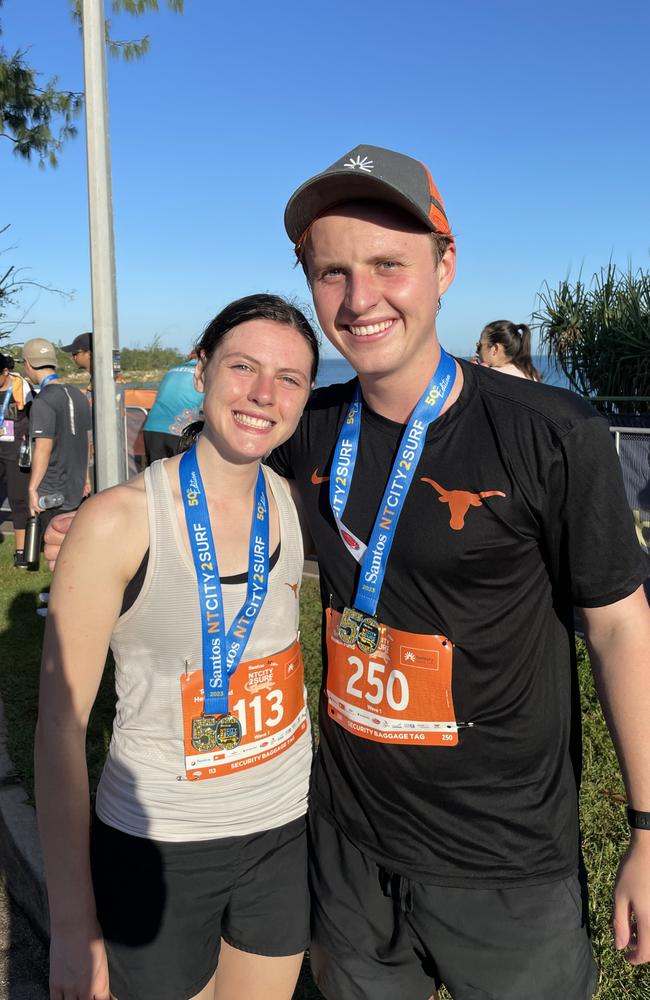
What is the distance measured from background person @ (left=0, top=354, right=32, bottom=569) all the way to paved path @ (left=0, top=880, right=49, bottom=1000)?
5.81 m

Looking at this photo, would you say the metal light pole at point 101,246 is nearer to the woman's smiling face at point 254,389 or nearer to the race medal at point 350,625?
the woman's smiling face at point 254,389

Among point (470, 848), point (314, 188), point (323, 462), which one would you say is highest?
point (314, 188)

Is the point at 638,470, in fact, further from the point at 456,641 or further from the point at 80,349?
the point at 80,349

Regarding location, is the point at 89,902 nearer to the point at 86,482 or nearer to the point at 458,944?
the point at 458,944

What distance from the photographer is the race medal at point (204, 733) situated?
73.6 inches

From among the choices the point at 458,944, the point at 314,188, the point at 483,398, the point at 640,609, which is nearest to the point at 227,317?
the point at 314,188

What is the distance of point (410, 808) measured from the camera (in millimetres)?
1836

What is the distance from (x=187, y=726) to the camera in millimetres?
1867

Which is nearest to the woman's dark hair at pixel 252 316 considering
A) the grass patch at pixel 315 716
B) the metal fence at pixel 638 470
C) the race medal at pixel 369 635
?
the race medal at pixel 369 635

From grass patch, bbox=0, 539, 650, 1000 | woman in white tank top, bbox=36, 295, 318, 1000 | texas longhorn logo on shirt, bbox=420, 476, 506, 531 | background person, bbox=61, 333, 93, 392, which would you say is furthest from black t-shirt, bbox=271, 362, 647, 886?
background person, bbox=61, 333, 93, 392

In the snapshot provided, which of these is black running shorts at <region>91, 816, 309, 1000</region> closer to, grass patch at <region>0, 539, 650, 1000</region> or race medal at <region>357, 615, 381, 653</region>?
race medal at <region>357, 615, 381, 653</region>

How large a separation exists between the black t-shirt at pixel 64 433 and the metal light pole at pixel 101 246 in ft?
4.41

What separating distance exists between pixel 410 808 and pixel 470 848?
163mm

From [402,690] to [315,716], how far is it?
2.88 metres
